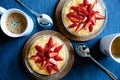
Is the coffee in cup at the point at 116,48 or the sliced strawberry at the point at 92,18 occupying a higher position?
the sliced strawberry at the point at 92,18

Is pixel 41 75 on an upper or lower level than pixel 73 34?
lower

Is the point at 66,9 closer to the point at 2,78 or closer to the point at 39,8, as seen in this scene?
the point at 39,8

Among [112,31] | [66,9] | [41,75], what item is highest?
[66,9]

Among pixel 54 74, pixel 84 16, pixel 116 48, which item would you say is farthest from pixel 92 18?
pixel 54 74

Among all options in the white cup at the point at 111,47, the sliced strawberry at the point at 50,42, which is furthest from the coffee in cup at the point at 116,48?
the sliced strawberry at the point at 50,42

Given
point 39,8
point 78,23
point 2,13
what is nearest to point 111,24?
point 78,23

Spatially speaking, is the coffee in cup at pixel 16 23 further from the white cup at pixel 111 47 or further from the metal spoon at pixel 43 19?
the white cup at pixel 111 47
